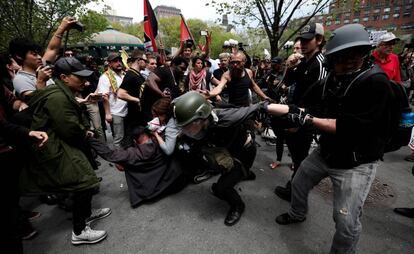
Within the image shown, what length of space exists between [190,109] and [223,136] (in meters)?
0.63

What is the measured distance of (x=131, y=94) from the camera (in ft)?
13.0

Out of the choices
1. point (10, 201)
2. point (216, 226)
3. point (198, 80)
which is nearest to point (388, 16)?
point (198, 80)

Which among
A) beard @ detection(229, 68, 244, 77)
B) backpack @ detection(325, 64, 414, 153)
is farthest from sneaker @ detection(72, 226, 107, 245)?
beard @ detection(229, 68, 244, 77)

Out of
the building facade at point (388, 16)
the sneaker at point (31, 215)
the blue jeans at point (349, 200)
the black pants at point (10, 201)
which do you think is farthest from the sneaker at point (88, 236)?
the building facade at point (388, 16)

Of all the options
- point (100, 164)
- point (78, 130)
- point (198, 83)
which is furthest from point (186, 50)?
point (78, 130)

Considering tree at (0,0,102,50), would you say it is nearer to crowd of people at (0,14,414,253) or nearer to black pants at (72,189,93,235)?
crowd of people at (0,14,414,253)

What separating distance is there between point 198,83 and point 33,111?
3.03m

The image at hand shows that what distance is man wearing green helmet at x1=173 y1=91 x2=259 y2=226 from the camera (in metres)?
2.17

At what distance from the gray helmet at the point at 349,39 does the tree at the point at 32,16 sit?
10.4 m

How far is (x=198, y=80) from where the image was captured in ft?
15.2

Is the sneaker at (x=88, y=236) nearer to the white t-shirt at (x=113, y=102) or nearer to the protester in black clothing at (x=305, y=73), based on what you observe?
the white t-shirt at (x=113, y=102)

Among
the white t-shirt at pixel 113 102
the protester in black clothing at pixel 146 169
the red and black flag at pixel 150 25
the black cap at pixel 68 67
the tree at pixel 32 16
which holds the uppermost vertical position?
the tree at pixel 32 16

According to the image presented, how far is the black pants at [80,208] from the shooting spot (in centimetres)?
224

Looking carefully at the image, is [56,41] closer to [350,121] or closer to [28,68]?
[28,68]
